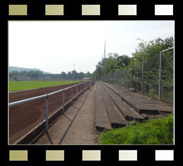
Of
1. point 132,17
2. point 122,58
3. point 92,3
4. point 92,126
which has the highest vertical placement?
point 122,58

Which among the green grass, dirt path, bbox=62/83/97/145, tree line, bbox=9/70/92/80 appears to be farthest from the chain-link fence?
tree line, bbox=9/70/92/80

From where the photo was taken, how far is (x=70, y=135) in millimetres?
4023

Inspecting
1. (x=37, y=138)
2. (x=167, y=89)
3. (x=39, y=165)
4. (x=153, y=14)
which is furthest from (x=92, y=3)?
(x=167, y=89)

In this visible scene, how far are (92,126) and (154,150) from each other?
9.30 feet

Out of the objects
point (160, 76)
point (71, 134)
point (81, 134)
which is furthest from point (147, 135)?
point (160, 76)

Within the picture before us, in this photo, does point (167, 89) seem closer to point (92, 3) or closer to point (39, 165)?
point (92, 3)

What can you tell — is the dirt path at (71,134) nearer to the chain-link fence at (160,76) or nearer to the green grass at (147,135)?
the green grass at (147,135)

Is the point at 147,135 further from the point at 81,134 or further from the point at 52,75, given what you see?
the point at 52,75

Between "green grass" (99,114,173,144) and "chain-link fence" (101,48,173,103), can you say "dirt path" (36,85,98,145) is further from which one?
"chain-link fence" (101,48,173,103)

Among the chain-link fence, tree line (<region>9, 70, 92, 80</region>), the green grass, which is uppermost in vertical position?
tree line (<region>9, 70, 92, 80</region>)

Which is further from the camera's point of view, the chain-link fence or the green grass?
the chain-link fence

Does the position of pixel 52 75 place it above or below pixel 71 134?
above

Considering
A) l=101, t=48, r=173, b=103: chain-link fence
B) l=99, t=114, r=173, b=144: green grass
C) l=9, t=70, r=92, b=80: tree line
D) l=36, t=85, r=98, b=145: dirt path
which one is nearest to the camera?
l=99, t=114, r=173, b=144: green grass

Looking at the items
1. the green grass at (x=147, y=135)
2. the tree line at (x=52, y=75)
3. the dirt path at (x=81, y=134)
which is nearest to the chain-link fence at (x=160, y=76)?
the green grass at (x=147, y=135)
